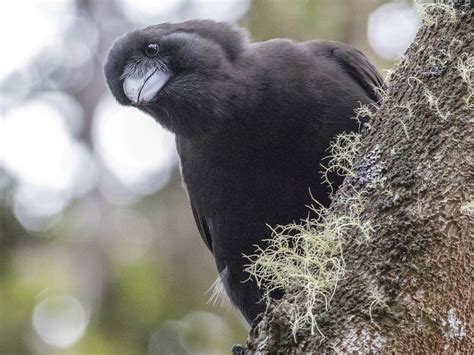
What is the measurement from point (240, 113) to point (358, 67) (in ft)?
2.35

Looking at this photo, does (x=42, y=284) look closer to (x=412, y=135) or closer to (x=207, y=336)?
(x=207, y=336)

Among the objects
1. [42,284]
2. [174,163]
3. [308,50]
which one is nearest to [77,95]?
[174,163]

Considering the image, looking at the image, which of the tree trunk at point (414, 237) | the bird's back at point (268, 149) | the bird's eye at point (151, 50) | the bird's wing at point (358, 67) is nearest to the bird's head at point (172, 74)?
the bird's eye at point (151, 50)

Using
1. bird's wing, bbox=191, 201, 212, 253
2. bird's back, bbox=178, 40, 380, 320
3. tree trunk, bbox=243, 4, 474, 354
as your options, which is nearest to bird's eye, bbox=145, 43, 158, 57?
bird's back, bbox=178, 40, 380, 320

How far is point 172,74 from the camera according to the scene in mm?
3322

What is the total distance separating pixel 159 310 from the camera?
19.2 ft

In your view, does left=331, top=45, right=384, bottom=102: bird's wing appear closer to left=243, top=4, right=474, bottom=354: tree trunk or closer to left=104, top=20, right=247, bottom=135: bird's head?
left=104, top=20, right=247, bottom=135: bird's head

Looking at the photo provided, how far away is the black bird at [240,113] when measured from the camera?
10.5 ft

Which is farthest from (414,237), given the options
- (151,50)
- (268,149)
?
(151,50)

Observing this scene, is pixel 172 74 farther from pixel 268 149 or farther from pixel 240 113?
pixel 268 149

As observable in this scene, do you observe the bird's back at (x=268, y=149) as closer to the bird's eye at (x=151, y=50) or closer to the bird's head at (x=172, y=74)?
the bird's head at (x=172, y=74)

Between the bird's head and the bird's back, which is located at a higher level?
the bird's head

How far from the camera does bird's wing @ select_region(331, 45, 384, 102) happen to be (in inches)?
140

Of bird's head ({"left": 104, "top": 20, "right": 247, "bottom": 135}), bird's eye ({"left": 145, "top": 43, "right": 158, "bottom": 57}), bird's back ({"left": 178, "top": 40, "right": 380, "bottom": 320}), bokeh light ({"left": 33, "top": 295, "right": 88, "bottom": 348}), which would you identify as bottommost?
bokeh light ({"left": 33, "top": 295, "right": 88, "bottom": 348})
